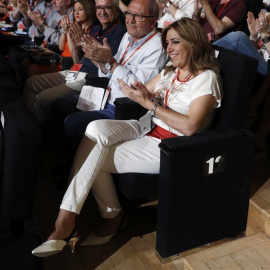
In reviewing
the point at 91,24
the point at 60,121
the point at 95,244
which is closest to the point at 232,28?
A: the point at 91,24

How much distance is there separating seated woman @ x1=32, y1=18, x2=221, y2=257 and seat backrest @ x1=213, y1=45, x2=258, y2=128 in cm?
6

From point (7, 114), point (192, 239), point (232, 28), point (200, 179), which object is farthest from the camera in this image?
point (232, 28)

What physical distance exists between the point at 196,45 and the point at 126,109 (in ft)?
1.79

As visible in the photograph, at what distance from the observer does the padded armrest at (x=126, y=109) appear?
2.10m

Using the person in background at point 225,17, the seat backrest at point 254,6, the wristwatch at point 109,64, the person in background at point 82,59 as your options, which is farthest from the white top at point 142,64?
the seat backrest at point 254,6

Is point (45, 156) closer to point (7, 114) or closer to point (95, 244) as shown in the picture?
point (95, 244)

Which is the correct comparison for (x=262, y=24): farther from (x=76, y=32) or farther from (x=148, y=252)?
(x=148, y=252)

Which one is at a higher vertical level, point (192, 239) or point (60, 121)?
point (60, 121)

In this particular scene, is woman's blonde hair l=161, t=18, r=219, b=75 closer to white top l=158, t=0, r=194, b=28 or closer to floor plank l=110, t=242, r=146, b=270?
floor plank l=110, t=242, r=146, b=270

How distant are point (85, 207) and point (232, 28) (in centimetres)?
169

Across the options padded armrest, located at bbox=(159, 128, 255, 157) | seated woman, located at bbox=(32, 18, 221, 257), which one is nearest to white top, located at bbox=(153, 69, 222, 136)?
seated woman, located at bbox=(32, 18, 221, 257)

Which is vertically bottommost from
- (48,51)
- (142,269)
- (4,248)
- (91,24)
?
(142,269)

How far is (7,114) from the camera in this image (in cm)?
148

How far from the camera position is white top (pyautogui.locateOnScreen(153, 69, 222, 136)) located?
1706mm
